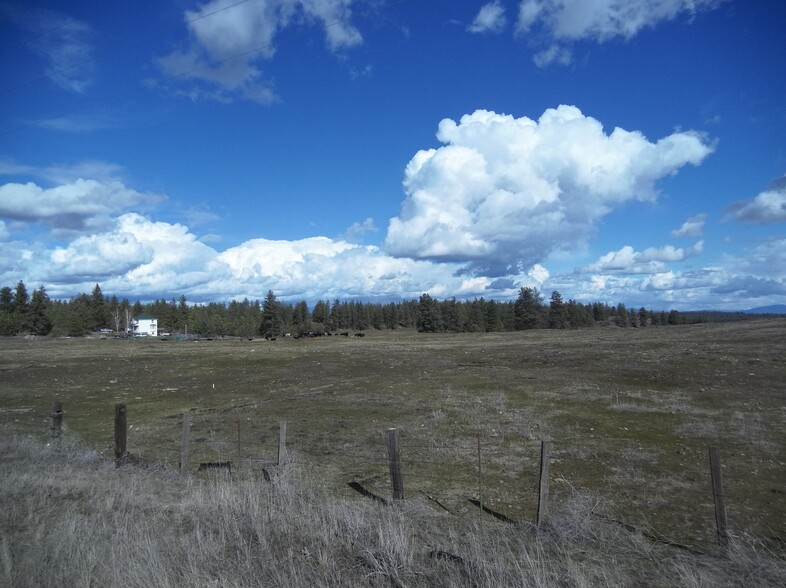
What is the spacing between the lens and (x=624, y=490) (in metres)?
13.4

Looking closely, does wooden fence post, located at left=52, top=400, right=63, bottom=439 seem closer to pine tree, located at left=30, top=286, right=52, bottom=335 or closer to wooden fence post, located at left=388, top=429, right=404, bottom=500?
wooden fence post, located at left=388, top=429, right=404, bottom=500

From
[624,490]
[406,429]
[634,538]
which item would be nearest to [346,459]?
[406,429]

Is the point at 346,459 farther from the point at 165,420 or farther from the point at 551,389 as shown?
the point at 551,389

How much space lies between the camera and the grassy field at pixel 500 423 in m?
13.2

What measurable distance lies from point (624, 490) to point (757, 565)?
6.13m

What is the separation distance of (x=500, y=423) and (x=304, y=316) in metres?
161

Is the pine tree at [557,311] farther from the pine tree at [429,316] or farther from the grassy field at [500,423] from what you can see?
the grassy field at [500,423]

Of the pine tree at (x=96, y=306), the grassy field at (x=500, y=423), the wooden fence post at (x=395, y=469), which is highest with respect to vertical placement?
the pine tree at (x=96, y=306)

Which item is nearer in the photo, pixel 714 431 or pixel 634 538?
pixel 634 538

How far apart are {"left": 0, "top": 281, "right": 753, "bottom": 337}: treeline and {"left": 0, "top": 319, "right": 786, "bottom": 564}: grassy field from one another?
80.0 m

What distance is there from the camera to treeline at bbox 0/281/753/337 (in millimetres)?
130125

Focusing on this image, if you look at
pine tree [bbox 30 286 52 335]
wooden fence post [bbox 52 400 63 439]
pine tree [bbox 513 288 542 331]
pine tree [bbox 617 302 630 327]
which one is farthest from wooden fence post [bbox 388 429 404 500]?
pine tree [bbox 617 302 630 327]

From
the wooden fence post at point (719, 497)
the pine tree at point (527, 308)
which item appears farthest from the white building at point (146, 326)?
the wooden fence post at point (719, 497)

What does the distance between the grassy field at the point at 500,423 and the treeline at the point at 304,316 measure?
3149 inches
